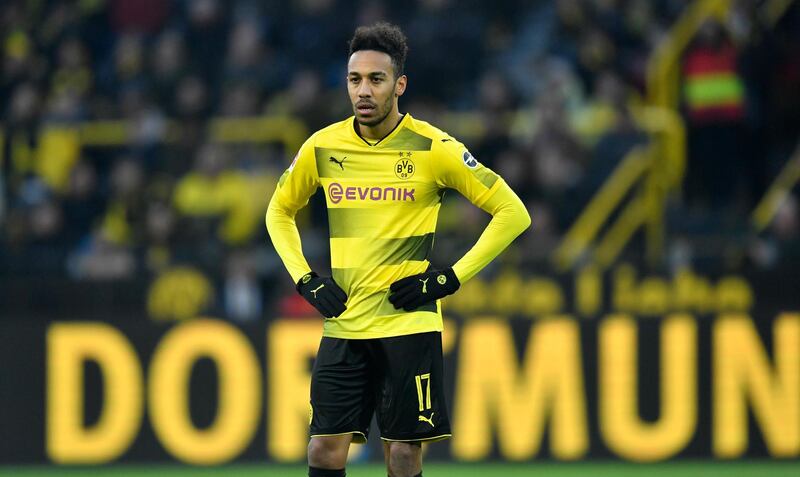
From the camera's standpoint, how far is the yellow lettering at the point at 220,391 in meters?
10.2

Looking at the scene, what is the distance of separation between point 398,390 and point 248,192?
22.8 ft

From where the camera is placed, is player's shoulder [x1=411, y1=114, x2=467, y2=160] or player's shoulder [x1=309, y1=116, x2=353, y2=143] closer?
player's shoulder [x1=411, y1=114, x2=467, y2=160]

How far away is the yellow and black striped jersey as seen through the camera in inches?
242

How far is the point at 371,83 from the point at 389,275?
75 centimetres

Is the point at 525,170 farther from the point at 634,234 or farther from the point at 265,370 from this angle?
the point at 265,370

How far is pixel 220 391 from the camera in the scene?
33.7 ft

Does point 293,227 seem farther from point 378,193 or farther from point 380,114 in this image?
point 380,114

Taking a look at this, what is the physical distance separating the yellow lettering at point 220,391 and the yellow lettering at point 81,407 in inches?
5.8

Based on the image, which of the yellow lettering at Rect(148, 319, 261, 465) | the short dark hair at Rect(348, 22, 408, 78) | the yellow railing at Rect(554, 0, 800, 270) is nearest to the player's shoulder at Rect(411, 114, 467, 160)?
the short dark hair at Rect(348, 22, 408, 78)

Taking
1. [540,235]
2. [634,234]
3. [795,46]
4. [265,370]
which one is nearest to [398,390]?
[265,370]

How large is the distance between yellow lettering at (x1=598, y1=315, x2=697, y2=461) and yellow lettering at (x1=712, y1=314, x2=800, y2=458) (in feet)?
0.60

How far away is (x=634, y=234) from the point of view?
12656mm

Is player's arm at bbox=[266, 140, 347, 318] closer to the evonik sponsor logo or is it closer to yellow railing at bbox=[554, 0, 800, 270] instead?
the evonik sponsor logo

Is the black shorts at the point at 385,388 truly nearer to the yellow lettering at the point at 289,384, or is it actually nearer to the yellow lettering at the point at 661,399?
the yellow lettering at the point at 289,384
